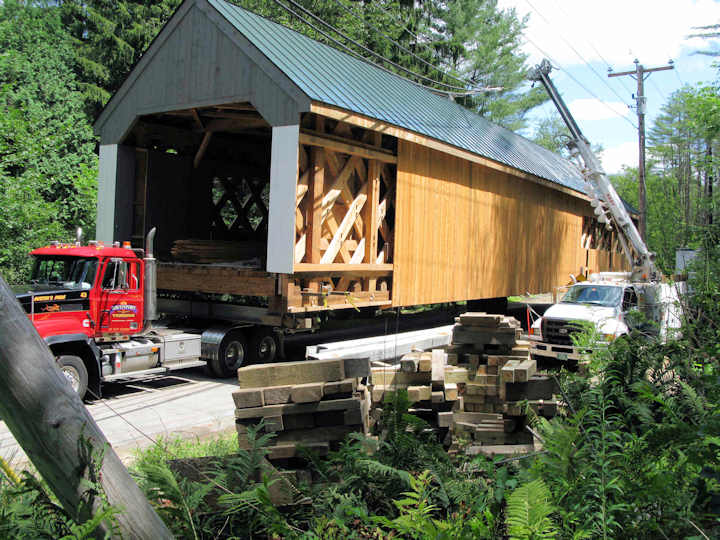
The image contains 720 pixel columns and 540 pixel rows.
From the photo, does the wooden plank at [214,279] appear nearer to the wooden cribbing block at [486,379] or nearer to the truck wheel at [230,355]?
the truck wheel at [230,355]

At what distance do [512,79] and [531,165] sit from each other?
26.3 m

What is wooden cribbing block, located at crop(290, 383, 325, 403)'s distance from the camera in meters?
5.26

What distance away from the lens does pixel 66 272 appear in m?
10.8

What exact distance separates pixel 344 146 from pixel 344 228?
173 centimetres

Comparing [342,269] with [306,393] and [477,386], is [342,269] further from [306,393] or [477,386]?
[306,393]

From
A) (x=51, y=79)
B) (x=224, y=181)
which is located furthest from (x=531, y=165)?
(x=51, y=79)

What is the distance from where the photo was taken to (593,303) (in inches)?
598

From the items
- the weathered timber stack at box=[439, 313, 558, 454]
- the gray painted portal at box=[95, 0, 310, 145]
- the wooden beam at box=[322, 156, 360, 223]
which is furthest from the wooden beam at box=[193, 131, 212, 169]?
the weathered timber stack at box=[439, 313, 558, 454]

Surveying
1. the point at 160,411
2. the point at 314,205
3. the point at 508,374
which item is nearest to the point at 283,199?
the point at 314,205

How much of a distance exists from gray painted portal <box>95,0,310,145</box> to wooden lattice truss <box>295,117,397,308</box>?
109cm

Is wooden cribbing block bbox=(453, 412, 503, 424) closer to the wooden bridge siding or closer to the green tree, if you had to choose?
the wooden bridge siding

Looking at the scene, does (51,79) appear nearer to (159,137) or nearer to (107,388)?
(159,137)

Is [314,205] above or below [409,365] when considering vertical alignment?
above

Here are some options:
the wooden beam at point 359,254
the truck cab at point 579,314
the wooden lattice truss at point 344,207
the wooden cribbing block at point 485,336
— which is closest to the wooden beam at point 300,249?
the wooden lattice truss at point 344,207
